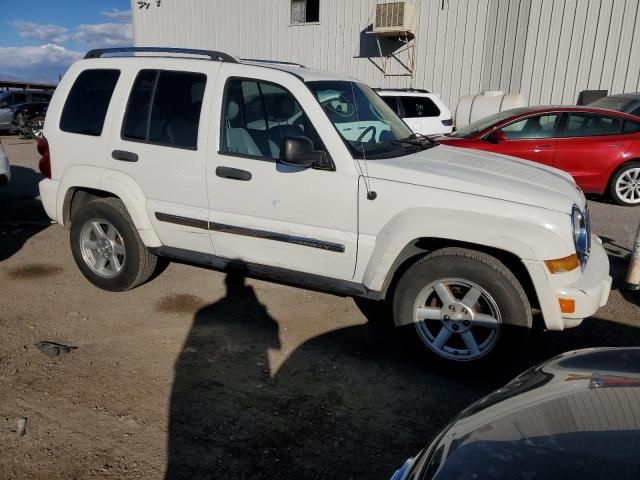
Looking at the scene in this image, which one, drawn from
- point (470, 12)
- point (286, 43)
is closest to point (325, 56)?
point (286, 43)

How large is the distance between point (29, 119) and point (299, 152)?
781 inches

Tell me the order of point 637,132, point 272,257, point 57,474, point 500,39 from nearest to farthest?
point 57,474, point 272,257, point 637,132, point 500,39

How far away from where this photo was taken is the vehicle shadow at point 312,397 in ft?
9.05

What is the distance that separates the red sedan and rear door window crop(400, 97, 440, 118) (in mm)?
2664

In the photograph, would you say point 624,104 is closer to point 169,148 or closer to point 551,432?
point 169,148

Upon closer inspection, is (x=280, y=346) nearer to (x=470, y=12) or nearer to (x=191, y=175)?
(x=191, y=175)

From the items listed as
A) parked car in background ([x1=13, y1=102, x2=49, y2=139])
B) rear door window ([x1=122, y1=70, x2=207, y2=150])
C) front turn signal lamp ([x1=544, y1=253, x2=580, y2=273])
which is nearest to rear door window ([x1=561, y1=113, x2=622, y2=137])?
front turn signal lamp ([x1=544, y1=253, x2=580, y2=273])

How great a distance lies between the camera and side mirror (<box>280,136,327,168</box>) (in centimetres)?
342

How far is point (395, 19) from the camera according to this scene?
1469cm

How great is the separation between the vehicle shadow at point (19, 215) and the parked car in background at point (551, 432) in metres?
5.62

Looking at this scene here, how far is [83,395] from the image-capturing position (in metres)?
3.31

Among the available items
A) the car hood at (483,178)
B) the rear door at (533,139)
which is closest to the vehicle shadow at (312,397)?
the car hood at (483,178)

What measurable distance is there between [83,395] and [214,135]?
6.43 feet

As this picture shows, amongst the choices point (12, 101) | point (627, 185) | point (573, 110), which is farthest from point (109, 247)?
point (12, 101)
